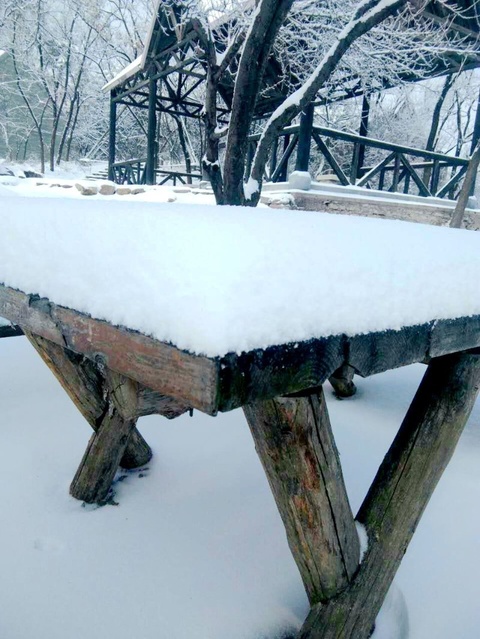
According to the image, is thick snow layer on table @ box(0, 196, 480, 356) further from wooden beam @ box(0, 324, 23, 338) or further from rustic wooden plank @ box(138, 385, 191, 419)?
wooden beam @ box(0, 324, 23, 338)

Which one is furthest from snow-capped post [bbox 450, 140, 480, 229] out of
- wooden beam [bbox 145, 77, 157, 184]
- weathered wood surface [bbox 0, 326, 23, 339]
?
weathered wood surface [bbox 0, 326, 23, 339]

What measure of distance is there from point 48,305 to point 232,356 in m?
0.54

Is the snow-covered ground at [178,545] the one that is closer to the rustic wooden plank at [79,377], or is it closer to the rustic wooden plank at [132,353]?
the rustic wooden plank at [79,377]

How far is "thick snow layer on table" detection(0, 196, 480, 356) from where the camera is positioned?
24.6 inches

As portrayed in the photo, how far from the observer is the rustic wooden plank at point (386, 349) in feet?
2.67

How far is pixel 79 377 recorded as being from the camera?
1507 millimetres

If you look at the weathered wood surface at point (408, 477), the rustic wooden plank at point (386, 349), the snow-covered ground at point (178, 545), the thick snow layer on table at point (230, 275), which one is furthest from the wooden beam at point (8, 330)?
the rustic wooden plank at point (386, 349)

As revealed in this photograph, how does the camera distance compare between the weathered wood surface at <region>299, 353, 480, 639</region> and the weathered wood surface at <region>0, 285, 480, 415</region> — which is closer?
the weathered wood surface at <region>0, 285, 480, 415</region>

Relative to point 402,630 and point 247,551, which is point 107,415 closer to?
point 247,551

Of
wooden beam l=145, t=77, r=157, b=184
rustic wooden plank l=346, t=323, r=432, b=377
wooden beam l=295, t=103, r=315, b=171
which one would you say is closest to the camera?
rustic wooden plank l=346, t=323, r=432, b=377

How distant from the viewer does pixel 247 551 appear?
58.8 inches

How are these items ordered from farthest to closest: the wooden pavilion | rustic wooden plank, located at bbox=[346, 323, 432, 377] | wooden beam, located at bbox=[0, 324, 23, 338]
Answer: the wooden pavilion
wooden beam, located at bbox=[0, 324, 23, 338]
rustic wooden plank, located at bbox=[346, 323, 432, 377]

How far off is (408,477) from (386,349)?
1.84ft

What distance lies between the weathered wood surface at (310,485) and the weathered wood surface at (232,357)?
137mm
